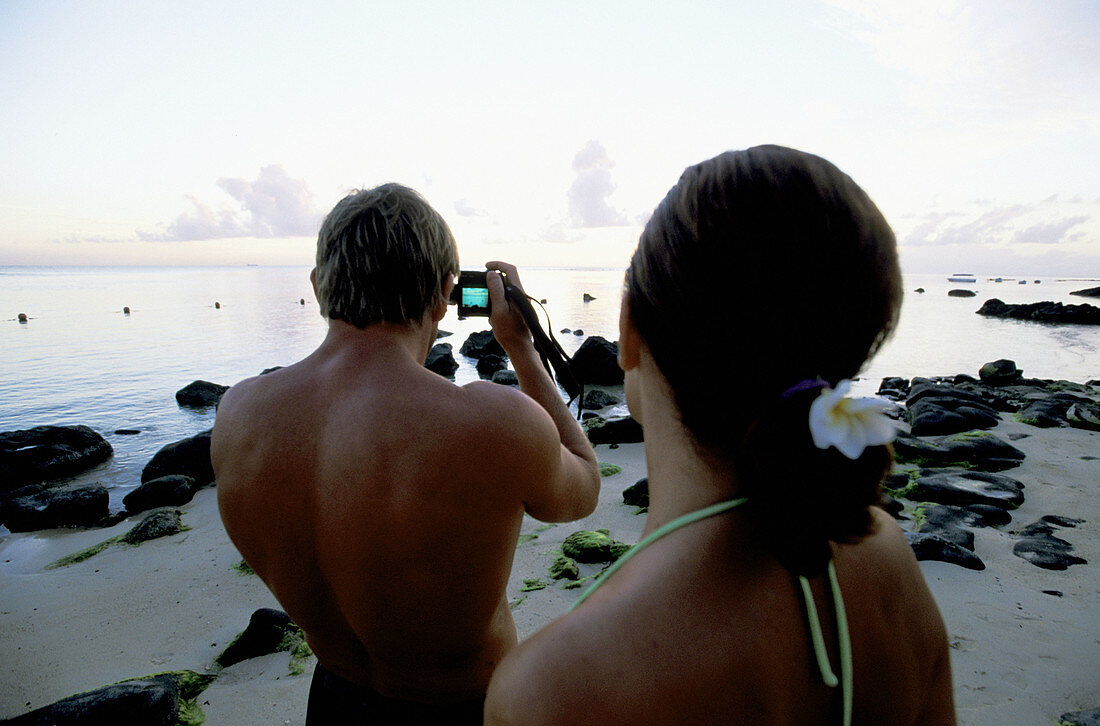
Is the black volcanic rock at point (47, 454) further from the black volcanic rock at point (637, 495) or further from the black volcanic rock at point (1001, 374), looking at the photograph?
the black volcanic rock at point (1001, 374)

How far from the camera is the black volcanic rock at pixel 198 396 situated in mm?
11234

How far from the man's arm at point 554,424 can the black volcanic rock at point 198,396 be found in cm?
1061

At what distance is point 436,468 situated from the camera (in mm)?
1602

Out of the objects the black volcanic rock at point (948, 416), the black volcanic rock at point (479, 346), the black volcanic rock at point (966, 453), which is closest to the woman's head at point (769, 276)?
the black volcanic rock at point (966, 453)

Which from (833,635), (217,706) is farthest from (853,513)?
(217,706)

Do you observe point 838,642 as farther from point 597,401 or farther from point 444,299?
point 597,401

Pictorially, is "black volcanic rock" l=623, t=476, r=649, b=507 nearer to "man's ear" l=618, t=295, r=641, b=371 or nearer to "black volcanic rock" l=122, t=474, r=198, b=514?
"man's ear" l=618, t=295, r=641, b=371

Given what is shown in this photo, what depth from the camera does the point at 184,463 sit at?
7250 millimetres

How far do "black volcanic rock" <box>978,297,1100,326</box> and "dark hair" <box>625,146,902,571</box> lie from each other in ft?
123

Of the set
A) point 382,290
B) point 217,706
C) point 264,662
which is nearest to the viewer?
point 382,290

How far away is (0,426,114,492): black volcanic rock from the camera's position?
24.5 feet

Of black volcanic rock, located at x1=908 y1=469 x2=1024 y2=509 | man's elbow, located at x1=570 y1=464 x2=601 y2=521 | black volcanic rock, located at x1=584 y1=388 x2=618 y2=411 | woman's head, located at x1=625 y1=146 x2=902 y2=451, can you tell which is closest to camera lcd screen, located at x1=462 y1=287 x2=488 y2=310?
man's elbow, located at x1=570 y1=464 x2=601 y2=521

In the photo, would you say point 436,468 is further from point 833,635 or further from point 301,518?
point 833,635

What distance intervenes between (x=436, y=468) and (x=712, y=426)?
833 mm
